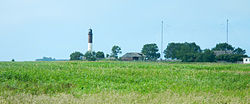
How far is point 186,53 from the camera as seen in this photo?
73.8 meters

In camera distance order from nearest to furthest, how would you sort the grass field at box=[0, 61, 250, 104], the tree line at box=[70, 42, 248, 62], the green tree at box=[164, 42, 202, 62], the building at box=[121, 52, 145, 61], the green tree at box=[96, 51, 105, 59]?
the grass field at box=[0, 61, 250, 104], the tree line at box=[70, 42, 248, 62], the green tree at box=[96, 51, 105, 59], the green tree at box=[164, 42, 202, 62], the building at box=[121, 52, 145, 61]

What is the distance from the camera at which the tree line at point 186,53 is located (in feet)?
225

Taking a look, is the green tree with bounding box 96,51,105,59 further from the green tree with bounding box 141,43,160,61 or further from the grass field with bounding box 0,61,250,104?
the grass field with bounding box 0,61,250,104

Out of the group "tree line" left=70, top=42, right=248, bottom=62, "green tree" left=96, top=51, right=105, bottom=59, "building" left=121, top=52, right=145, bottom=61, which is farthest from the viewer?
"building" left=121, top=52, right=145, bottom=61

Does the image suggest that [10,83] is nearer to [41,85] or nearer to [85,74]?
[41,85]

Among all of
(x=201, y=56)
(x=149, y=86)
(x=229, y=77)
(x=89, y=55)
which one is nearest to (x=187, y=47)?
(x=201, y=56)

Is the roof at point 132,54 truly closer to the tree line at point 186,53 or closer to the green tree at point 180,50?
the tree line at point 186,53

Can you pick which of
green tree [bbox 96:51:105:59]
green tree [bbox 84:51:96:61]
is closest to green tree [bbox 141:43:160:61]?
green tree [bbox 96:51:105:59]

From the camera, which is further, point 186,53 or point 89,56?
point 186,53

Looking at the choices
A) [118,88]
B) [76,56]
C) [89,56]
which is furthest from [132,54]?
[118,88]

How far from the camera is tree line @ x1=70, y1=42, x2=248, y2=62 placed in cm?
6869

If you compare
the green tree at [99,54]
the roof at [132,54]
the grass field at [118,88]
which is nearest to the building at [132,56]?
the roof at [132,54]

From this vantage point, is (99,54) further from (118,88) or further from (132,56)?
(118,88)

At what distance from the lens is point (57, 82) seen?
57.3 ft
